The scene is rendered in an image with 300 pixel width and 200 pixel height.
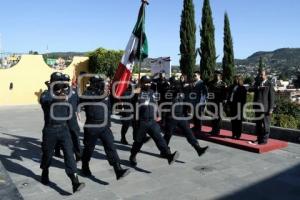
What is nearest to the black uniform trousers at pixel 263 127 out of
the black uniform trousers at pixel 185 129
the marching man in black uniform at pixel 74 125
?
the black uniform trousers at pixel 185 129

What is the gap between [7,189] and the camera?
5.98m

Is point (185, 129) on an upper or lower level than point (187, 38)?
lower

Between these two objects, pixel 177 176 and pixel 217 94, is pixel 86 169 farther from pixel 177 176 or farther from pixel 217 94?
pixel 217 94

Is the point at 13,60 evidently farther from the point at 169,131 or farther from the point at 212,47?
the point at 169,131

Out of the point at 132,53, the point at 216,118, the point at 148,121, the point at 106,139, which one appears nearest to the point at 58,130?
the point at 106,139

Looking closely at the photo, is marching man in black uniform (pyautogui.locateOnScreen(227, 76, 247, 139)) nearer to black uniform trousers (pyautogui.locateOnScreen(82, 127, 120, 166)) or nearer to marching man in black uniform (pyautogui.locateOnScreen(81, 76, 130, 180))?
marching man in black uniform (pyautogui.locateOnScreen(81, 76, 130, 180))

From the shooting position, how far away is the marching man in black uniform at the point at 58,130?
5.89 metres

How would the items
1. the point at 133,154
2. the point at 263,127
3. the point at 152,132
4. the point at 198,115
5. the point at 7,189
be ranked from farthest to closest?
the point at 198,115
the point at 263,127
the point at 133,154
the point at 152,132
the point at 7,189

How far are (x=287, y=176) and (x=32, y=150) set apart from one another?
18.3 ft

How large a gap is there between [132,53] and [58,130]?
361cm

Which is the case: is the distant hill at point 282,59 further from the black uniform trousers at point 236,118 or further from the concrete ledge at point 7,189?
the concrete ledge at point 7,189

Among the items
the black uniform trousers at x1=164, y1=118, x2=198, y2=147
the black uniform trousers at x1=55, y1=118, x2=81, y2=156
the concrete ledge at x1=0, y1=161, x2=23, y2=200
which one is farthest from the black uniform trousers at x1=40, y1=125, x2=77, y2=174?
the black uniform trousers at x1=164, y1=118, x2=198, y2=147

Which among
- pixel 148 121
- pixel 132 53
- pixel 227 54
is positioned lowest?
pixel 148 121

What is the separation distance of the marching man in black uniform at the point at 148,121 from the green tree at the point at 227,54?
18797 millimetres
